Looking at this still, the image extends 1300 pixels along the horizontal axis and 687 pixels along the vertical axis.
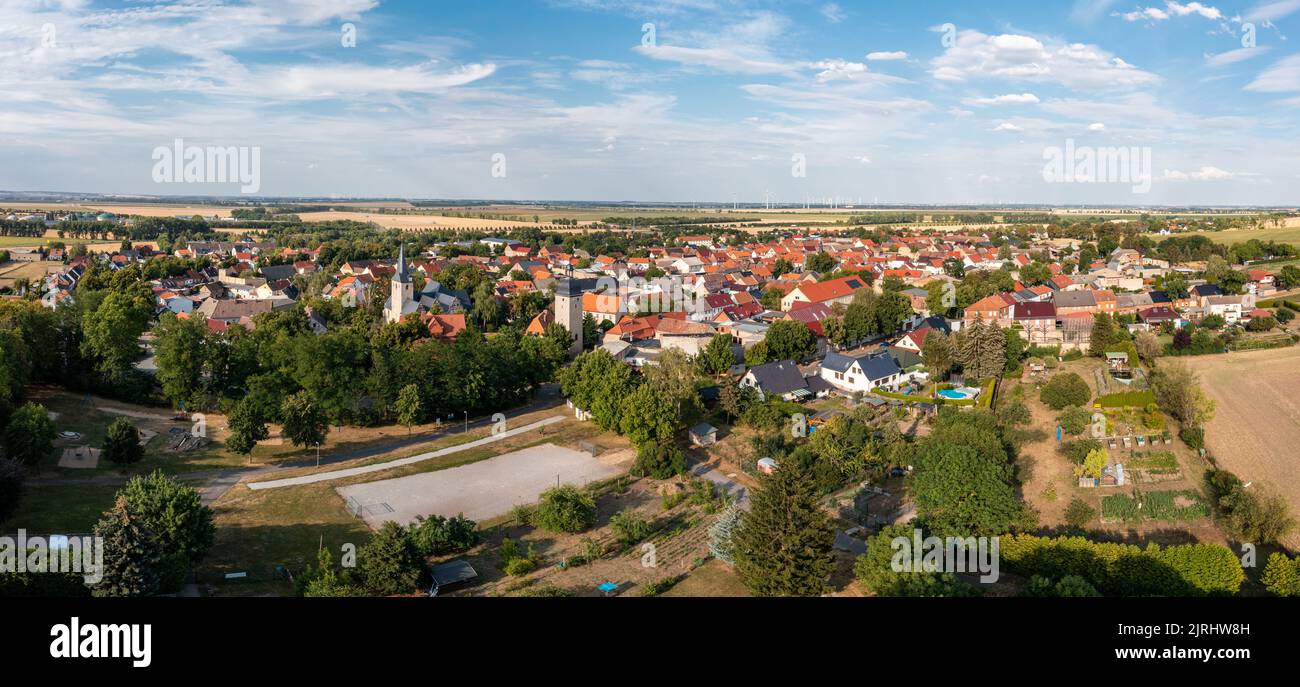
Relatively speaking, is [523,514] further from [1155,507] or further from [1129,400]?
[1129,400]

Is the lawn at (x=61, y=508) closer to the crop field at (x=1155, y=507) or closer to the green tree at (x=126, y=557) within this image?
the green tree at (x=126, y=557)

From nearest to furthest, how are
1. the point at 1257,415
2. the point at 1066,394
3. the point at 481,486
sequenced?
1. the point at 481,486
2. the point at 1257,415
3. the point at 1066,394

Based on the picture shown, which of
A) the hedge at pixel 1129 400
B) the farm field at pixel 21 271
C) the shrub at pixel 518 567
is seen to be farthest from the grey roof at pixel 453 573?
the farm field at pixel 21 271

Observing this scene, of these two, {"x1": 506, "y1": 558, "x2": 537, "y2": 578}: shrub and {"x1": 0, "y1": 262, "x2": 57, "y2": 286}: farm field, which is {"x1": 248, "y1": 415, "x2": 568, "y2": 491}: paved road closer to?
{"x1": 506, "y1": 558, "x2": 537, "y2": 578}: shrub

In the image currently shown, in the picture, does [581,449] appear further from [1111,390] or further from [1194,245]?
[1194,245]

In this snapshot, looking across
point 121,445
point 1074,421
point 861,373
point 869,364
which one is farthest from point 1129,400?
point 121,445

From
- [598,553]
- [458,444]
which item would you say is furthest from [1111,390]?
[458,444]

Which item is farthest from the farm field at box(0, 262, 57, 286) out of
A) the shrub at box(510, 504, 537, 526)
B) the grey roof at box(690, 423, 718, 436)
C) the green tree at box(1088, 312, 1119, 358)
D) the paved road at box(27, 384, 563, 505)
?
the green tree at box(1088, 312, 1119, 358)
